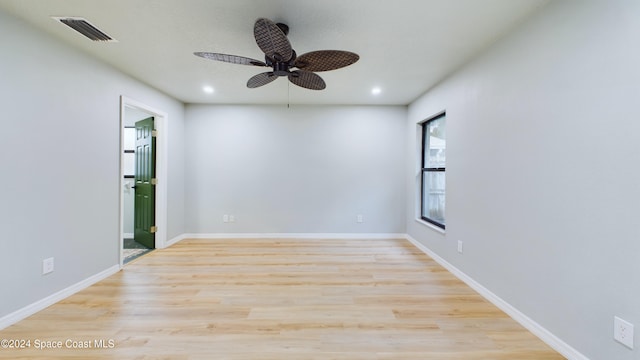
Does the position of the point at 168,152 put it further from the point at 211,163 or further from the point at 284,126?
the point at 284,126

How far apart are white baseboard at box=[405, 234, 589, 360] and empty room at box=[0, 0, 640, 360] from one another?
0.04 feet

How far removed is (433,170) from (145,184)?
4.48 m

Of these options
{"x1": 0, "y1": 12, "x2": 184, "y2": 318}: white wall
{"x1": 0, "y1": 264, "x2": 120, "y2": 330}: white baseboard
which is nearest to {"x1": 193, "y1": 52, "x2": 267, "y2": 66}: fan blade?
{"x1": 0, "y1": 12, "x2": 184, "y2": 318}: white wall

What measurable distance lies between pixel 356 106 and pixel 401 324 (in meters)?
3.59

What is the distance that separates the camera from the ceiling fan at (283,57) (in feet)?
5.74

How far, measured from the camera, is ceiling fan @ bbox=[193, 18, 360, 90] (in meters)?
1.75

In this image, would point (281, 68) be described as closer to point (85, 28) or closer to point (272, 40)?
point (272, 40)

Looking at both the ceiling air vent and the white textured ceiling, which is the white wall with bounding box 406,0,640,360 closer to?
the white textured ceiling

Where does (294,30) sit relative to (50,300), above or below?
above

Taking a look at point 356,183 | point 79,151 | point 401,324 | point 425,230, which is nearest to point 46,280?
point 79,151

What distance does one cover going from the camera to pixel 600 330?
150 cm

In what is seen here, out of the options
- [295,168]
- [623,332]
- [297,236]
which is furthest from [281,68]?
[297,236]

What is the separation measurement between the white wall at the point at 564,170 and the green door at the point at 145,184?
4402mm

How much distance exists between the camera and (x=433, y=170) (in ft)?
12.9
